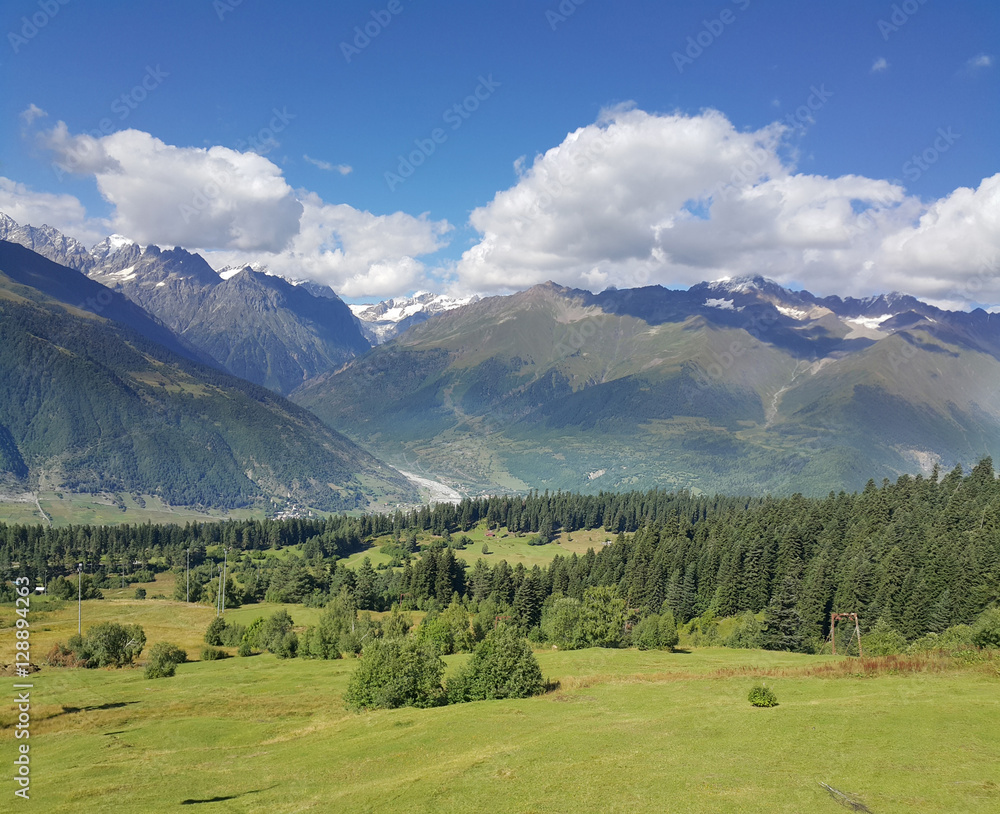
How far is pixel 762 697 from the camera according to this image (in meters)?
51.1

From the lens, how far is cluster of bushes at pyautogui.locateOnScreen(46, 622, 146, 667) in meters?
100

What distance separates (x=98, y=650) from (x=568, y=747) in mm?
90572

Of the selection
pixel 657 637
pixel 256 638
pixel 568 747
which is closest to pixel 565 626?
pixel 657 637

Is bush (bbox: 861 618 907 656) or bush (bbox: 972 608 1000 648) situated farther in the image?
bush (bbox: 861 618 907 656)

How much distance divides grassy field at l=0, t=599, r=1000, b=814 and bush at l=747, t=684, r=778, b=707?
2.91 feet

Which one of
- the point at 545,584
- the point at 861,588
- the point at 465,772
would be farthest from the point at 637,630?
the point at 465,772

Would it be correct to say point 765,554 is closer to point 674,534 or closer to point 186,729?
point 674,534

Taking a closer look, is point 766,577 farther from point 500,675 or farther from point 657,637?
point 500,675

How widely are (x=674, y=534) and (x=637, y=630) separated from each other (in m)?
65.6

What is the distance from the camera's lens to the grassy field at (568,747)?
3291 cm

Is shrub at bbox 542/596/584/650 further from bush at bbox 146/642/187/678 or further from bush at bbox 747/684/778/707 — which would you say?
bush at bbox 146/642/187/678

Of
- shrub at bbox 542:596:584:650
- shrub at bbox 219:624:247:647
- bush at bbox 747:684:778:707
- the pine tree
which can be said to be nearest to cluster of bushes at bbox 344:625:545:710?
bush at bbox 747:684:778:707

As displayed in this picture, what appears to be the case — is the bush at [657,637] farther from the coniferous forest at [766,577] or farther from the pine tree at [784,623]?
the pine tree at [784,623]

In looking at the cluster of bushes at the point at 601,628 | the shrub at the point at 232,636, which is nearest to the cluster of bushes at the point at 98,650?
the shrub at the point at 232,636
